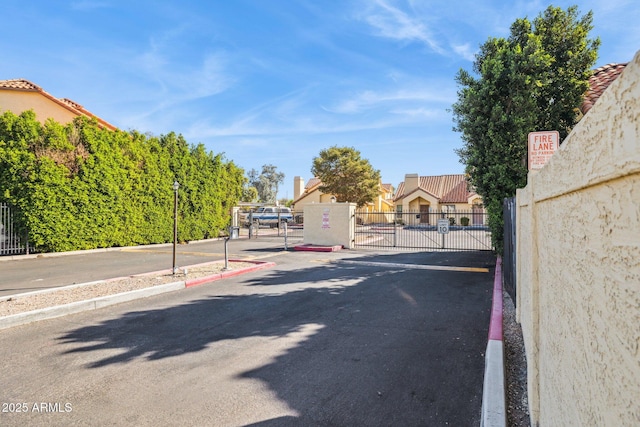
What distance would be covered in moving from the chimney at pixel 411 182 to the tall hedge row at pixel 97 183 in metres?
29.2

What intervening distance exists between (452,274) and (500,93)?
18.6ft

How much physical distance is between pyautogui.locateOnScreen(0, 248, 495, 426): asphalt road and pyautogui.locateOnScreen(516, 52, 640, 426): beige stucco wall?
2.05m

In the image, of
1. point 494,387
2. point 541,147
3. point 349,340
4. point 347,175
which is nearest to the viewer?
point 494,387

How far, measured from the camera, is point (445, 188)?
48094 millimetres

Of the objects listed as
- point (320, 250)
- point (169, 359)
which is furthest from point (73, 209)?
point (169, 359)

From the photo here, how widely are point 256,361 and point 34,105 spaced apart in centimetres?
2427

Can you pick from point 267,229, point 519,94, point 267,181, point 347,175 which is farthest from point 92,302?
point 267,181

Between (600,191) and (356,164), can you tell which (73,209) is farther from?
(356,164)

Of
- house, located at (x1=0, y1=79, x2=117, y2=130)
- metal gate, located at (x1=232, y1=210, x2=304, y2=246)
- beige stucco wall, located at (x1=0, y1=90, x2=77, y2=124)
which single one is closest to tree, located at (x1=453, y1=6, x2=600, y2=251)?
metal gate, located at (x1=232, y1=210, x2=304, y2=246)

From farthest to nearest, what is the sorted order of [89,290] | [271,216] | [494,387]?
[271,216], [89,290], [494,387]

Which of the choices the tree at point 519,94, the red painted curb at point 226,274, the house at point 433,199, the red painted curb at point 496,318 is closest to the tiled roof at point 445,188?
the house at point 433,199

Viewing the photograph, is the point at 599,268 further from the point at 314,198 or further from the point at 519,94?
the point at 314,198

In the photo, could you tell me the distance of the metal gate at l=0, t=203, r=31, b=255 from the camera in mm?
13969

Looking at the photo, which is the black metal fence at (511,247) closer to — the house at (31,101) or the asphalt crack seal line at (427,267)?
the asphalt crack seal line at (427,267)
